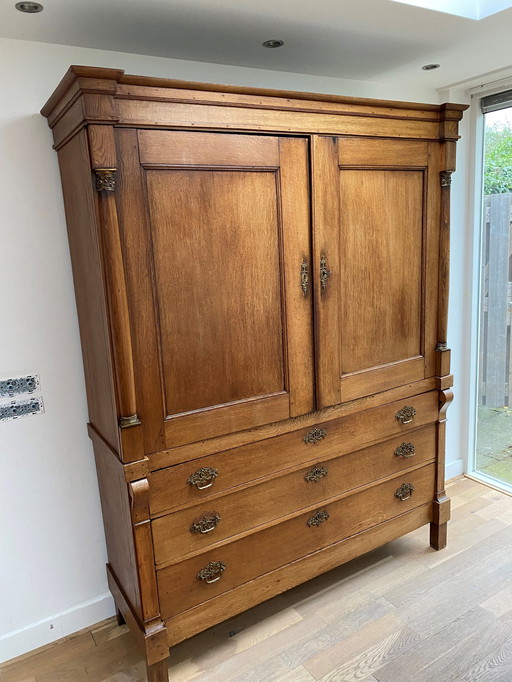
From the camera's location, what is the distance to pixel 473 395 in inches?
116

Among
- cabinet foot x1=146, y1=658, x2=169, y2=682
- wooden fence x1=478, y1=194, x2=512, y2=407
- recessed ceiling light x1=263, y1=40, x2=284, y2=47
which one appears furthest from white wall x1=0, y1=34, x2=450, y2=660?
wooden fence x1=478, y1=194, x2=512, y2=407

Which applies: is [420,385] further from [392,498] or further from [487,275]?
[487,275]

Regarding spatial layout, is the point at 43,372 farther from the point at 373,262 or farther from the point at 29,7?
the point at 373,262

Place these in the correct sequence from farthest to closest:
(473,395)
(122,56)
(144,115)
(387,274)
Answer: (473,395) < (387,274) < (122,56) < (144,115)

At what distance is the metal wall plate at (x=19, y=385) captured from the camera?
1.78m

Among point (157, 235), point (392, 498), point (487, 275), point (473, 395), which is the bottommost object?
point (392, 498)

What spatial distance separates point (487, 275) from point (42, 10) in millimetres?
2406

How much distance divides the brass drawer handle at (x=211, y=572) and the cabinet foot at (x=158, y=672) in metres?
0.28

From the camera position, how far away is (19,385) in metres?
1.80

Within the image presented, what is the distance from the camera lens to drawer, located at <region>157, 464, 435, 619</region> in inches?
66.4

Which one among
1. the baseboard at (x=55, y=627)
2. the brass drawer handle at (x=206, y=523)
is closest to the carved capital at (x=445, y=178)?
the brass drawer handle at (x=206, y=523)

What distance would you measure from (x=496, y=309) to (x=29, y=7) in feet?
8.25

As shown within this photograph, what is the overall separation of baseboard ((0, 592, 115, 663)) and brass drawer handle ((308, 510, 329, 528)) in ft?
2.88

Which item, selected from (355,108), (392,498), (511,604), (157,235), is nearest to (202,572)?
(392,498)
